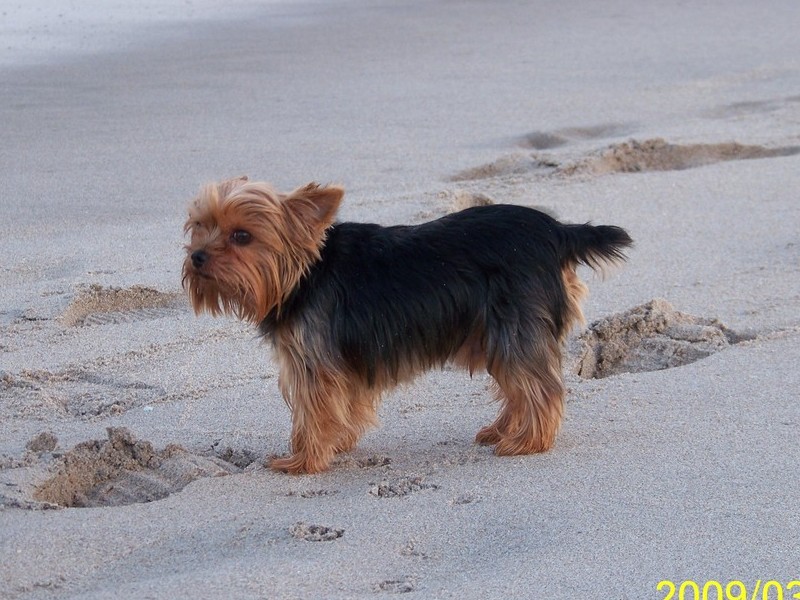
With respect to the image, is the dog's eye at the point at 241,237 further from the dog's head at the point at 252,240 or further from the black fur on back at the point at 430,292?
the black fur on back at the point at 430,292

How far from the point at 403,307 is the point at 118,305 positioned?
7.21ft

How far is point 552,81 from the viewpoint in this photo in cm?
1150

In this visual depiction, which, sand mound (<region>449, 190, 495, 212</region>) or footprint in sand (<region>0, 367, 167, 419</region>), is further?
sand mound (<region>449, 190, 495, 212</region>)

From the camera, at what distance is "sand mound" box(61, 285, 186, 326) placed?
6102 millimetres

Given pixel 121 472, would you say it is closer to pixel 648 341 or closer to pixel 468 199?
pixel 648 341

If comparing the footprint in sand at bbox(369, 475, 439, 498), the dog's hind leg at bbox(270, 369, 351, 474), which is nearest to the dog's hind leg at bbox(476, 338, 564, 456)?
the footprint in sand at bbox(369, 475, 439, 498)

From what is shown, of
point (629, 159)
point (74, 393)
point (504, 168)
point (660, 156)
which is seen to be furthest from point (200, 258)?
point (660, 156)

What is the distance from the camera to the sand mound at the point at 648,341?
570 centimetres

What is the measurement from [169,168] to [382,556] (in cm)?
527

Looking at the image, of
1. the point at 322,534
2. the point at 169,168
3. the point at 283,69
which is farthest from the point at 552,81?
the point at 322,534

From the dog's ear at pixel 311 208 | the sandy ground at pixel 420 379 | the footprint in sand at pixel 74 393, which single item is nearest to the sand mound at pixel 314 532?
the sandy ground at pixel 420 379

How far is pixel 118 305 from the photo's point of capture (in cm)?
624

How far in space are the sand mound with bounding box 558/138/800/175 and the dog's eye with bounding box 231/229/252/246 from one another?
14.3 ft

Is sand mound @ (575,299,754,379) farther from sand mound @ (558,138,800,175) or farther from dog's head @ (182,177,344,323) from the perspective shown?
sand mound @ (558,138,800,175)
